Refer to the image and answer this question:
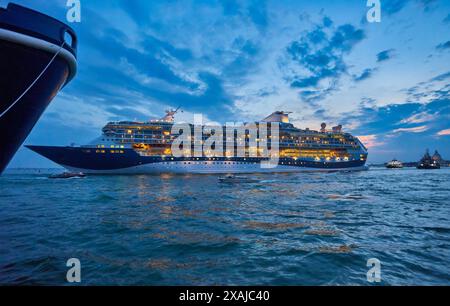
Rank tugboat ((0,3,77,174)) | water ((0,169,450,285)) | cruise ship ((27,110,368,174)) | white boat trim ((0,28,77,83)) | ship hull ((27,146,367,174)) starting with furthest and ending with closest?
1. cruise ship ((27,110,368,174))
2. ship hull ((27,146,367,174))
3. tugboat ((0,3,77,174))
4. white boat trim ((0,28,77,83))
5. water ((0,169,450,285))

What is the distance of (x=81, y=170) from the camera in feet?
134

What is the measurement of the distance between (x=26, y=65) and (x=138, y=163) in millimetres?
39215

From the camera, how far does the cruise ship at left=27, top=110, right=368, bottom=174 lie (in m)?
40.3

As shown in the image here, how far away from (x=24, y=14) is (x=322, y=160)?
226ft

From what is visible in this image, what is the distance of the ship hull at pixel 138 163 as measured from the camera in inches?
1506

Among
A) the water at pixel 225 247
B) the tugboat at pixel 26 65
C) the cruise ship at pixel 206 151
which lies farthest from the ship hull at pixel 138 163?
the tugboat at pixel 26 65

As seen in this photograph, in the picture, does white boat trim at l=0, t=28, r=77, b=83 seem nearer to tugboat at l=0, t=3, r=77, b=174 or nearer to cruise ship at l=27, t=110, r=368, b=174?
tugboat at l=0, t=3, r=77, b=174

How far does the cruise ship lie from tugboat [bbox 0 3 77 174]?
1468 inches

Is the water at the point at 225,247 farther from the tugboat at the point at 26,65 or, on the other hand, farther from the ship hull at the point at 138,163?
the ship hull at the point at 138,163

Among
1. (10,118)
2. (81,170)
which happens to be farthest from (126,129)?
(10,118)

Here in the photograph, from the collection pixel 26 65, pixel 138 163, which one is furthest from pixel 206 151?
pixel 26 65

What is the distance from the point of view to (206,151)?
5019cm

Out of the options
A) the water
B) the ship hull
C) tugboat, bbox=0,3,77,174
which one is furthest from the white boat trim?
the ship hull
